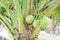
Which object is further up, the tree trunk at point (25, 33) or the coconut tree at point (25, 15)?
the coconut tree at point (25, 15)

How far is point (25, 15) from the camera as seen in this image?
1.45m

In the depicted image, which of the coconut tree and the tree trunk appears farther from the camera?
the tree trunk

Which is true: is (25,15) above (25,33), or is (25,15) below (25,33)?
above

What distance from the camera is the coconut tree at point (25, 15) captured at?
4.50 ft

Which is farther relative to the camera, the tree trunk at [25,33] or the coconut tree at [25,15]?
the tree trunk at [25,33]

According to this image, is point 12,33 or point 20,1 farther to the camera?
point 12,33

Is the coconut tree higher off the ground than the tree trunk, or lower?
higher

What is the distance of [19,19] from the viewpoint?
139 cm

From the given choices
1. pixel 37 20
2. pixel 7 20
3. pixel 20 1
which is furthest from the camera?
pixel 7 20

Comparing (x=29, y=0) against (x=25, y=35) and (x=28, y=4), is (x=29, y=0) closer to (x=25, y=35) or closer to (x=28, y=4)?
(x=28, y=4)

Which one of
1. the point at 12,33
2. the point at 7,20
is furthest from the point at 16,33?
the point at 7,20

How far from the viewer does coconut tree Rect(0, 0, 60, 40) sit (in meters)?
1.37

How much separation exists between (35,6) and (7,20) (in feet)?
1.05

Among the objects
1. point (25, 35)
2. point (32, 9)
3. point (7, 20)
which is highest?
point (32, 9)
